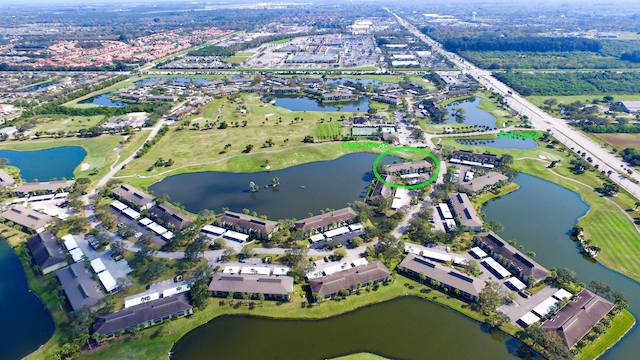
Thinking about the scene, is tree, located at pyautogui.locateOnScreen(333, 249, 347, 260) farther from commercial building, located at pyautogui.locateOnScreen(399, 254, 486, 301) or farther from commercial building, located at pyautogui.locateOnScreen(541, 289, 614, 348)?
commercial building, located at pyautogui.locateOnScreen(541, 289, 614, 348)

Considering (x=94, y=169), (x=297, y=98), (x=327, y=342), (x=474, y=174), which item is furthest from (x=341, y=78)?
(x=327, y=342)

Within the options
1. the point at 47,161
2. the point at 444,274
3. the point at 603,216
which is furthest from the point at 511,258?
the point at 47,161

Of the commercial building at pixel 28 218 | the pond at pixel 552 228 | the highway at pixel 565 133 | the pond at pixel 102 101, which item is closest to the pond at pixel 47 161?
the commercial building at pixel 28 218

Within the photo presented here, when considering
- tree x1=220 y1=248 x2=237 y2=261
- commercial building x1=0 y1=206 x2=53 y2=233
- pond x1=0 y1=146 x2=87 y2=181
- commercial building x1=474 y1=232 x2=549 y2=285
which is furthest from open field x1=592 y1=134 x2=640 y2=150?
pond x1=0 y1=146 x2=87 y2=181

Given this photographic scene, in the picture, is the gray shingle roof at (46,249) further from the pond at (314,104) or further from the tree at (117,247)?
the pond at (314,104)

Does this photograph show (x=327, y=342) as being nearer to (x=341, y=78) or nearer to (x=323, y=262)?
(x=323, y=262)

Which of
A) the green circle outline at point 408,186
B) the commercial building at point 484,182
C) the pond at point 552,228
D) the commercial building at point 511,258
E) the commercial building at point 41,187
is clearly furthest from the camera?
the green circle outline at point 408,186

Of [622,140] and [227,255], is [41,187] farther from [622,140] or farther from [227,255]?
[622,140]
